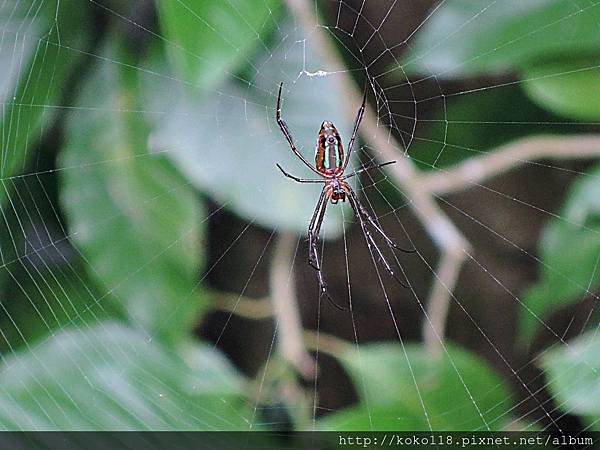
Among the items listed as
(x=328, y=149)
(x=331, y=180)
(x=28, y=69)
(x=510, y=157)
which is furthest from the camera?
(x=331, y=180)

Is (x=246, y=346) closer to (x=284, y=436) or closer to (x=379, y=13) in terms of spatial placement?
(x=284, y=436)

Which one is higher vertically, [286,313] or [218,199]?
[218,199]

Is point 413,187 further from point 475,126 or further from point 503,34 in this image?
point 503,34

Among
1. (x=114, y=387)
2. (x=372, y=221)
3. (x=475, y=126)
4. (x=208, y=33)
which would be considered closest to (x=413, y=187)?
(x=475, y=126)

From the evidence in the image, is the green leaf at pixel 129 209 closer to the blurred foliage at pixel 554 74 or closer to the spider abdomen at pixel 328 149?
the spider abdomen at pixel 328 149

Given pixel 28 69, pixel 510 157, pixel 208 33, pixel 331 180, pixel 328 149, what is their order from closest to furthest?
pixel 208 33 → pixel 28 69 → pixel 510 157 → pixel 328 149 → pixel 331 180

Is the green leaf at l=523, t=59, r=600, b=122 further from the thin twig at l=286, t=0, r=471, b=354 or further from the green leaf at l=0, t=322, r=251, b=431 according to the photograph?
the green leaf at l=0, t=322, r=251, b=431

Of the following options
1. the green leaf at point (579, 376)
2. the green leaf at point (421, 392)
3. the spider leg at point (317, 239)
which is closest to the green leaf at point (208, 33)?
the spider leg at point (317, 239)
